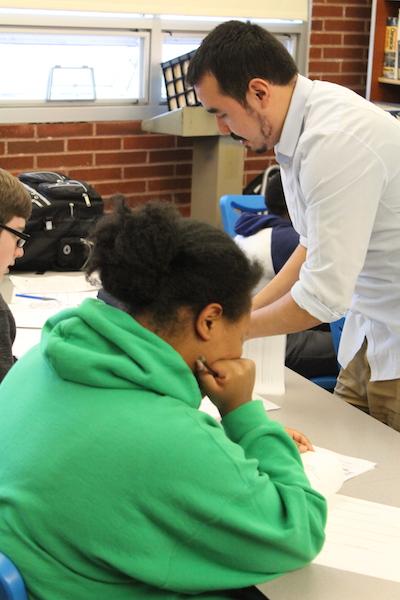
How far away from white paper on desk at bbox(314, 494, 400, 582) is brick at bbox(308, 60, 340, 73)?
3787 mm

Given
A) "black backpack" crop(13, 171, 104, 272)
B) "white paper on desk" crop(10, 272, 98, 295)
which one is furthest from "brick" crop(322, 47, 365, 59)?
"white paper on desk" crop(10, 272, 98, 295)

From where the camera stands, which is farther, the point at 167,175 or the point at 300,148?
the point at 167,175

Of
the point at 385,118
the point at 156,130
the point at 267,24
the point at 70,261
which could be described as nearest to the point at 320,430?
the point at 385,118

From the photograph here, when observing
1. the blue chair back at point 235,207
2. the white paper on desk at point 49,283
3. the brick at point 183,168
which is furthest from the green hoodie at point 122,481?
the brick at point 183,168

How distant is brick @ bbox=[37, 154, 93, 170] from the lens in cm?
429

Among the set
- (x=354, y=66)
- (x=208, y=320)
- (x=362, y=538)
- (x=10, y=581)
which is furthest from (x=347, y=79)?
(x=10, y=581)

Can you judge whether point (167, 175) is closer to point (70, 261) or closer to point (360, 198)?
point (70, 261)

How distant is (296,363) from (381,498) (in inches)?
52.6

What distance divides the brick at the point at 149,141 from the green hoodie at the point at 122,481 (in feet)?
11.2

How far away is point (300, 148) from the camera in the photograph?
1872mm

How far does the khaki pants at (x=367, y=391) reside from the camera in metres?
2.09

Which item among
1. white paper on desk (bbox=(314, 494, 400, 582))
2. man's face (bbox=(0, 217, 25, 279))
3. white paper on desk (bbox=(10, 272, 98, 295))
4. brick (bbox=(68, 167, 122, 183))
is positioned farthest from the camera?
brick (bbox=(68, 167, 122, 183))

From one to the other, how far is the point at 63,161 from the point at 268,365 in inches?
98.9

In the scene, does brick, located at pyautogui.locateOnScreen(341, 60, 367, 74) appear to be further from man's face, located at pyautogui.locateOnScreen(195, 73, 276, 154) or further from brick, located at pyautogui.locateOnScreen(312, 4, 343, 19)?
man's face, located at pyautogui.locateOnScreen(195, 73, 276, 154)
